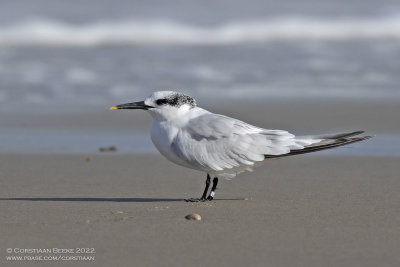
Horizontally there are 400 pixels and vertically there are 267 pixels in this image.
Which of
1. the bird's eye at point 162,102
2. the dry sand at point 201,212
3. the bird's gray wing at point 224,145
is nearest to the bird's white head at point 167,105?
the bird's eye at point 162,102

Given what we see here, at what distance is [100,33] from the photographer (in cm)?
1664

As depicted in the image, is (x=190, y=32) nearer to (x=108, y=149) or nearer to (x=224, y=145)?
(x=108, y=149)

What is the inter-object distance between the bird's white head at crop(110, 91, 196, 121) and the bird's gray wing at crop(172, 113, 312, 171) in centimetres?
17

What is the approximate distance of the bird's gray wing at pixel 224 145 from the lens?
5.26 meters

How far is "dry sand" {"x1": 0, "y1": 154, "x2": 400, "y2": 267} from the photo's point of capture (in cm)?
399

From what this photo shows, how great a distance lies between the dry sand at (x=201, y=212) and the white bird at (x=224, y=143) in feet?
0.87

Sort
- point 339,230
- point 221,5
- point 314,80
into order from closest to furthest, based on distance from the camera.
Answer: point 339,230
point 314,80
point 221,5

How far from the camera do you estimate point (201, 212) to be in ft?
16.3

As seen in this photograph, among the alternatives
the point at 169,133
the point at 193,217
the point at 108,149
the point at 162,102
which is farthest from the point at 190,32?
the point at 193,217

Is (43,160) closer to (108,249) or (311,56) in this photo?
(108,249)

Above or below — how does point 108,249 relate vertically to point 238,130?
below

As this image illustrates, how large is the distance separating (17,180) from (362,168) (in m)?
2.65

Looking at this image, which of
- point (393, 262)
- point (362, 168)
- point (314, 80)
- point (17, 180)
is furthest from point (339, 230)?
point (314, 80)

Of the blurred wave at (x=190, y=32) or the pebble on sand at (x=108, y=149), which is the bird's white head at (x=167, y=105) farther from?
the blurred wave at (x=190, y=32)
